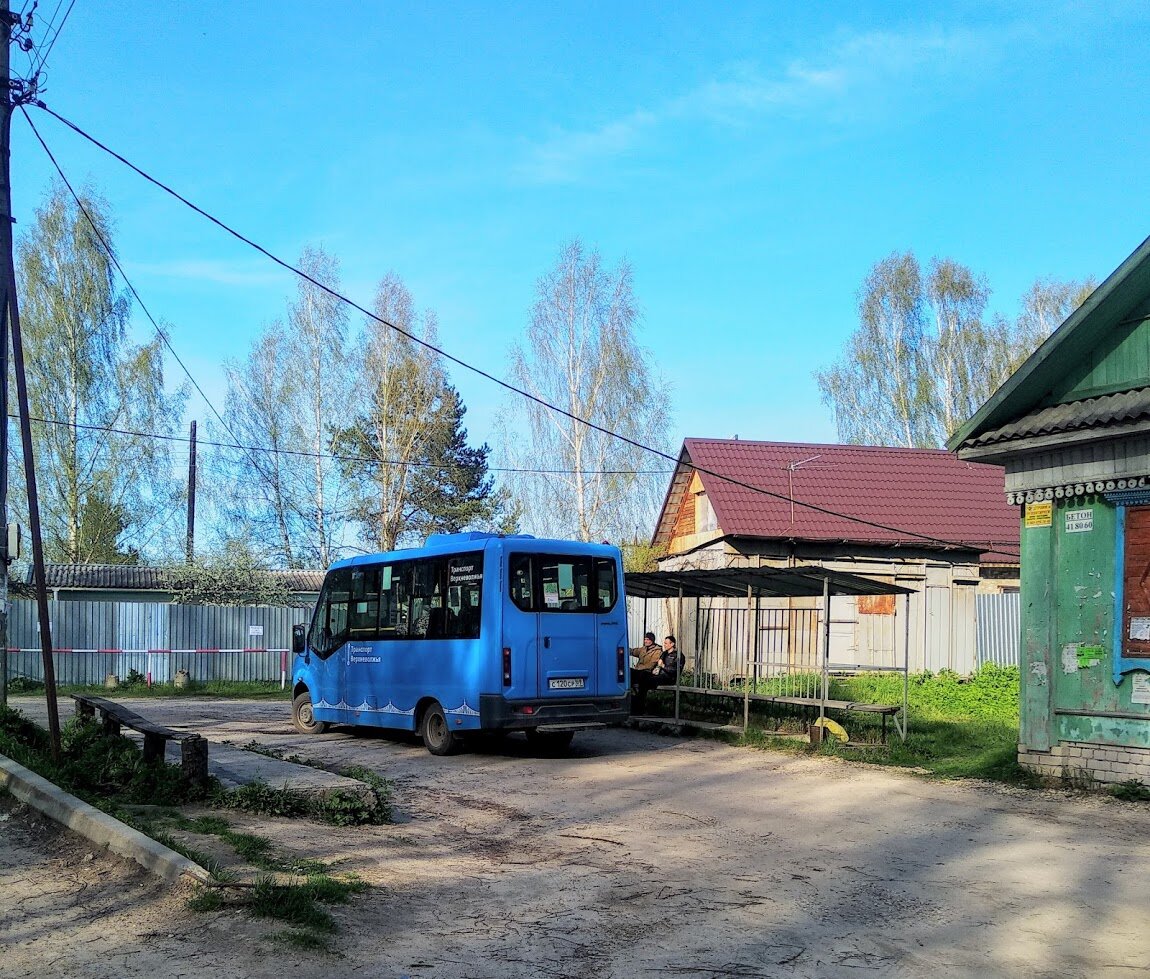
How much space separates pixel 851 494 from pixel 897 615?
3476 millimetres

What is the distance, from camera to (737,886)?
23.2 ft

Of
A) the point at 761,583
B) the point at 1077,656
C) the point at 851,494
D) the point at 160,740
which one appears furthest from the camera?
the point at 851,494

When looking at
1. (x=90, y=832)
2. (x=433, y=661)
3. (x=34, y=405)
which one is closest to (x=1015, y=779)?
(x=433, y=661)

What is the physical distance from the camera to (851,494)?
28.1 m

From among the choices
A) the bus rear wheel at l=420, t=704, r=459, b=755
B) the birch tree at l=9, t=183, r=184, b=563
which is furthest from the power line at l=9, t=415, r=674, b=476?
the bus rear wheel at l=420, t=704, r=459, b=755

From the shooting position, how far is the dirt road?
215 inches

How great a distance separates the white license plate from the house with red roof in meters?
10.7

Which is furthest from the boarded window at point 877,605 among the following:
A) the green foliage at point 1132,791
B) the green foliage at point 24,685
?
the green foliage at point 24,685

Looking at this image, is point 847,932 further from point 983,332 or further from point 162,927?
point 983,332

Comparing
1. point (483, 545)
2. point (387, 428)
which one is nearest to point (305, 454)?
point (387, 428)

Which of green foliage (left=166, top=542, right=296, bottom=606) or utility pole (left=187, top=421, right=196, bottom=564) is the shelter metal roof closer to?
green foliage (left=166, top=542, right=296, bottom=606)

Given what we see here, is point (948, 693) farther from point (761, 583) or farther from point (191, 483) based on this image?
point (191, 483)

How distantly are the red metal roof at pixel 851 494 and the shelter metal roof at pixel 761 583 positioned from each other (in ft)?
24.9

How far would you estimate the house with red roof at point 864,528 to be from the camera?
26078mm
